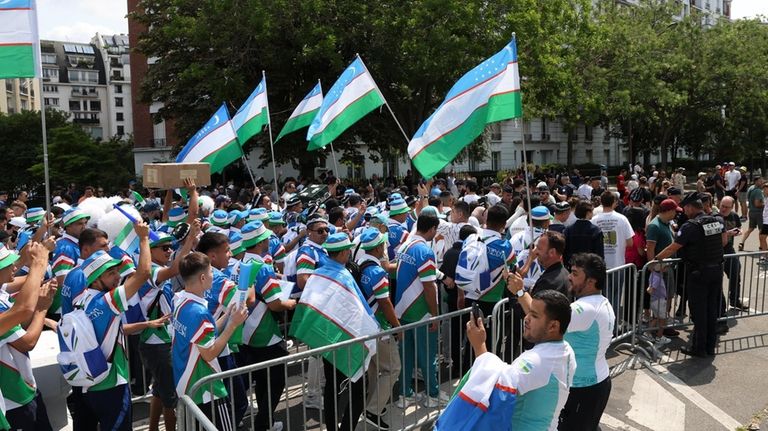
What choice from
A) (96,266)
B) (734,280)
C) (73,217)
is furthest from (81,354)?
(734,280)

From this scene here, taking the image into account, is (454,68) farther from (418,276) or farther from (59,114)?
(59,114)

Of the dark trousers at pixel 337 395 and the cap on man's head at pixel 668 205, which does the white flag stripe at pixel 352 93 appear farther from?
the dark trousers at pixel 337 395

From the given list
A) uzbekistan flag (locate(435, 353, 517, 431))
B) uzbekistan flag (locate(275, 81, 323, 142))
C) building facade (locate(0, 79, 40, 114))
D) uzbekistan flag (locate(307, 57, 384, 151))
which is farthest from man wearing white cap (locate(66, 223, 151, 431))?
building facade (locate(0, 79, 40, 114))

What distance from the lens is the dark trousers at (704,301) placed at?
7516mm

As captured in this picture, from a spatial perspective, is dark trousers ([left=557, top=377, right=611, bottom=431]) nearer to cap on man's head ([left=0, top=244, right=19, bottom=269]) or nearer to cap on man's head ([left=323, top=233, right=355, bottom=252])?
cap on man's head ([left=323, top=233, right=355, bottom=252])

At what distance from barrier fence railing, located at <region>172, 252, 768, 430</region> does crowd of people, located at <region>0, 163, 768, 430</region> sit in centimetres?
3

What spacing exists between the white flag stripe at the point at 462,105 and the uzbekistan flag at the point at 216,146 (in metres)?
3.56

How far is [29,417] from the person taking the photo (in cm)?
425

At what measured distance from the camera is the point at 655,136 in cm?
4488

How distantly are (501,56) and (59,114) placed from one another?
158 feet

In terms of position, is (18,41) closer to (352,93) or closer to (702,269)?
(352,93)

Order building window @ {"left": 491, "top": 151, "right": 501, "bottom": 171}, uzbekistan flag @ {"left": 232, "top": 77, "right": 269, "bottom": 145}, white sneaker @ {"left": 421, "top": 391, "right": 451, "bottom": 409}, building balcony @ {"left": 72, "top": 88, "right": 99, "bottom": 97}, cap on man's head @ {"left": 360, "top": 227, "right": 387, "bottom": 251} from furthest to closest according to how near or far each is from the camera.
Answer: building balcony @ {"left": 72, "top": 88, "right": 99, "bottom": 97}, building window @ {"left": 491, "top": 151, "right": 501, "bottom": 171}, uzbekistan flag @ {"left": 232, "top": 77, "right": 269, "bottom": 145}, white sneaker @ {"left": 421, "top": 391, "right": 451, "bottom": 409}, cap on man's head @ {"left": 360, "top": 227, "right": 387, "bottom": 251}

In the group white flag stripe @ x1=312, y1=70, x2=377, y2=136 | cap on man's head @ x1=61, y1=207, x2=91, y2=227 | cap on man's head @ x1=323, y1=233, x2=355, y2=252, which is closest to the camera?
cap on man's head @ x1=323, y1=233, x2=355, y2=252

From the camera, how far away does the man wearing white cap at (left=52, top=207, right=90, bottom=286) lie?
258 inches
